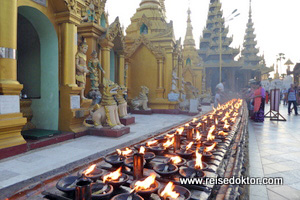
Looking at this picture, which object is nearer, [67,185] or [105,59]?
[67,185]

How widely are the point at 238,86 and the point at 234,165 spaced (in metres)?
35.3

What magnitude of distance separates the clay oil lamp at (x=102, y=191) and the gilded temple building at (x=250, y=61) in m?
34.9

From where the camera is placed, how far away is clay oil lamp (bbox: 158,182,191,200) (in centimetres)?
113

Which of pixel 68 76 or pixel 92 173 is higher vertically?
pixel 68 76

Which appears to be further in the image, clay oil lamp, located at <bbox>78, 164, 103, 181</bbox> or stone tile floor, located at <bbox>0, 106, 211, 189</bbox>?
stone tile floor, located at <bbox>0, 106, 211, 189</bbox>

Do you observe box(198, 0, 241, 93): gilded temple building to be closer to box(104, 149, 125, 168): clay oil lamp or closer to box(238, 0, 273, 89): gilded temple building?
box(238, 0, 273, 89): gilded temple building

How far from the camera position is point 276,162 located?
157 inches

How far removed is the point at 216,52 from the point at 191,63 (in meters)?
6.49

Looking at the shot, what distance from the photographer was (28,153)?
381 cm

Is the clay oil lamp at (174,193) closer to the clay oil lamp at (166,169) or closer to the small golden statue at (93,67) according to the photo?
the clay oil lamp at (166,169)

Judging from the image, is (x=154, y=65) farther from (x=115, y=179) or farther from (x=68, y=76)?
(x=115, y=179)

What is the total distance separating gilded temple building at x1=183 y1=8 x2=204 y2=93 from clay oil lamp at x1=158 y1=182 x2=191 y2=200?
23632 mm

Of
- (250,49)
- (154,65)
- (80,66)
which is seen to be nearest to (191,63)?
(154,65)

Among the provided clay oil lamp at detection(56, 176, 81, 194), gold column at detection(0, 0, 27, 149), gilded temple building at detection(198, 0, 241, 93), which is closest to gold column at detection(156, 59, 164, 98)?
gold column at detection(0, 0, 27, 149)
